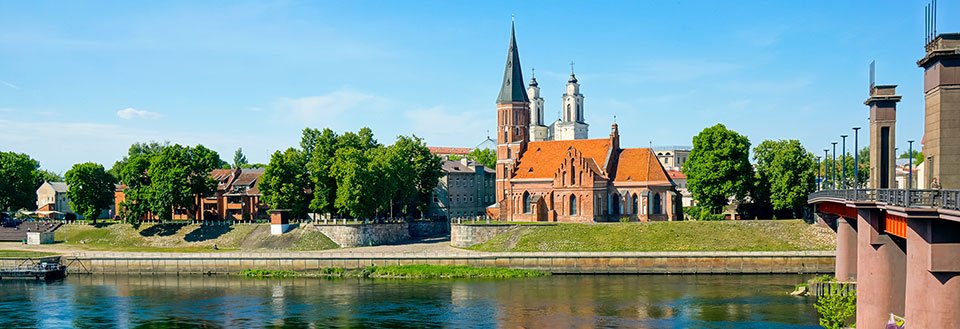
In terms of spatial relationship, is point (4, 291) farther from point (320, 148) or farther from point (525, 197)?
point (525, 197)

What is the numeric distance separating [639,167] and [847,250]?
128ft

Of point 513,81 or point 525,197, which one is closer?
point 525,197

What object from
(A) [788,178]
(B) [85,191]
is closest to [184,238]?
(B) [85,191]

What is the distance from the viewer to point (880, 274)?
35188 millimetres

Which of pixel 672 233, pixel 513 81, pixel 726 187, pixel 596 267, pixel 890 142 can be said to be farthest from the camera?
pixel 513 81

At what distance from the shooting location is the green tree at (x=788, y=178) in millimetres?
83938

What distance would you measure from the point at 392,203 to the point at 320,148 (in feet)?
34.8

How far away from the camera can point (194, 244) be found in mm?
90125

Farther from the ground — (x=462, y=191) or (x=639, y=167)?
(x=639, y=167)

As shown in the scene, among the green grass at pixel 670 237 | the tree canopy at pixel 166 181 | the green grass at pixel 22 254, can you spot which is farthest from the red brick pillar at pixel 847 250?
the green grass at pixel 22 254

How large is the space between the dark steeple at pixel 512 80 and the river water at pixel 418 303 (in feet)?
137

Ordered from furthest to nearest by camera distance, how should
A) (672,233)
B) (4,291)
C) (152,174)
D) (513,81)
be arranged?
(513,81) → (152,174) → (672,233) → (4,291)

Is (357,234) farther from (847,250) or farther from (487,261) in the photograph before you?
(847,250)

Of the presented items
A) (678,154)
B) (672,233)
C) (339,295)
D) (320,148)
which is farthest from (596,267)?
(678,154)
